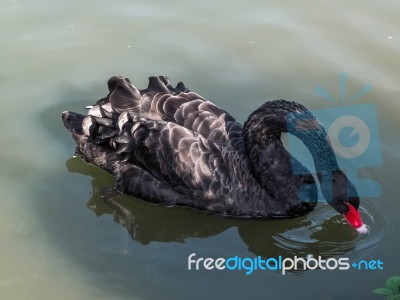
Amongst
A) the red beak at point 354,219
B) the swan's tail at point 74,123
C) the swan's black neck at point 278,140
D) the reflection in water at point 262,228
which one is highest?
the swan's black neck at point 278,140

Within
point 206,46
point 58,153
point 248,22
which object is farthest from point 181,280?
point 248,22

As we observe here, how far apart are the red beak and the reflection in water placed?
16 centimetres

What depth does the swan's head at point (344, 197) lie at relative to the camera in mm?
4793

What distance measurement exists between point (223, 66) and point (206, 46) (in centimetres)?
35

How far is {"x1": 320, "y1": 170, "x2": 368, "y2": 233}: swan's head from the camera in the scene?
479cm

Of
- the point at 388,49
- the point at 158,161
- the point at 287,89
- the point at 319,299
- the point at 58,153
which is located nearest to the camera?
the point at 319,299

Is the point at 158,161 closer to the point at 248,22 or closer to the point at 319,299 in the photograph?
the point at 319,299

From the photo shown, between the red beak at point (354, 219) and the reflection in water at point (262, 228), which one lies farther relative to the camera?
the reflection in water at point (262, 228)

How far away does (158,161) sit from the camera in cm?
521

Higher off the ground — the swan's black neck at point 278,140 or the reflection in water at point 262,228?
the swan's black neck at point 278,140

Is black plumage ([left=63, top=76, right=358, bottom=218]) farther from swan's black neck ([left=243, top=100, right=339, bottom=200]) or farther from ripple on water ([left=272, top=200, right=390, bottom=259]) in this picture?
ripple on water ([left=272, top=200, right=390, bottom=259])

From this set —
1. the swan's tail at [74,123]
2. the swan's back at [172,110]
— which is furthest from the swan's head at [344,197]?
the swan's tail at [74,123]

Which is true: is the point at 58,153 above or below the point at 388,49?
below

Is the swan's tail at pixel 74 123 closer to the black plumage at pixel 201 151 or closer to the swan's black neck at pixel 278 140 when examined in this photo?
the black plumage at pixel 201 151
